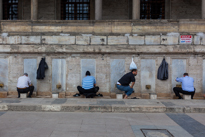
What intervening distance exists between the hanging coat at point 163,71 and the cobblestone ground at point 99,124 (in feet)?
11.0

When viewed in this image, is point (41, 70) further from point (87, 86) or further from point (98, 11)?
point (98, 11)

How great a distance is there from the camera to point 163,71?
417 inches

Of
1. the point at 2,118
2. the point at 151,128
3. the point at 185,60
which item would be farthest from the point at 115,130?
the point at 185,60

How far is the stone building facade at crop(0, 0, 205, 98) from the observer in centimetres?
1073

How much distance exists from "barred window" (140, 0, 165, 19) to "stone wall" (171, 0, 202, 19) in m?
0.73

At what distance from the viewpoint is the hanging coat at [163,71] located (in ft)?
34.8

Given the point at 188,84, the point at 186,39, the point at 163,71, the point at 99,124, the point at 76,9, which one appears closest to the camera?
the point at 99,124

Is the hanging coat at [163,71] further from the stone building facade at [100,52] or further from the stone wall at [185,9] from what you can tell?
the stone wall at [185,9]

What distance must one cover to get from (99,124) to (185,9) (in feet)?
37.4

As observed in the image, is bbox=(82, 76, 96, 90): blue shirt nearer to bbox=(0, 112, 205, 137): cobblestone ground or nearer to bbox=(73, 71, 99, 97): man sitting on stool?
bbox=(73, 71, 99, 97): man sitting on stool

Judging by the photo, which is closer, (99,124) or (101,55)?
(99,124)

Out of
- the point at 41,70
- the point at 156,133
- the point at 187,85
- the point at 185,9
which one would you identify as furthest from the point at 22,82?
the point at 185,9

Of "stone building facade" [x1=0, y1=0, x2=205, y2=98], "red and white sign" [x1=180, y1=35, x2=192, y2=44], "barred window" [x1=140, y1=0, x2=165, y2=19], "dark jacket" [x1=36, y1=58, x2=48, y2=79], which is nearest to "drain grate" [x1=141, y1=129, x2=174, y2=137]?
"stone building facade" [x1=0, y1=0, x2=205, y2=98]

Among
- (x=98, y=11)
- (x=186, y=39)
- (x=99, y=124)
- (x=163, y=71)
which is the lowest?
(x=99, y=124)
